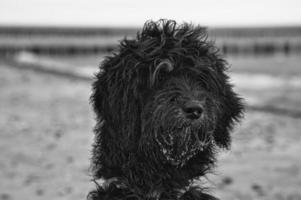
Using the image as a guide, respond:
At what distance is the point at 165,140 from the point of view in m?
3.44

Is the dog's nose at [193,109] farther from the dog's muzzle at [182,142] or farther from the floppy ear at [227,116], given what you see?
the floppy ear at [227,116]

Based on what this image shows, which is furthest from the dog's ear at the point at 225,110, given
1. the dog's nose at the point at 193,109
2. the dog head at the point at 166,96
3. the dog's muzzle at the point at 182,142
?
the dog's nose at the point at 193,109

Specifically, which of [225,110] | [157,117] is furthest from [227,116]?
[157,117]

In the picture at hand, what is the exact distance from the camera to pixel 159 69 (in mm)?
3494

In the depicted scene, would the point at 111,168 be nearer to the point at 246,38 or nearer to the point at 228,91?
the point at 228,91

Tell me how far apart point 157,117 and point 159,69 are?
14.8 inches

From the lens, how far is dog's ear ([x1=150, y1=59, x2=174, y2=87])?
3474 mm

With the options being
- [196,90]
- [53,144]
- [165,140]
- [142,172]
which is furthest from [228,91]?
[53,144]

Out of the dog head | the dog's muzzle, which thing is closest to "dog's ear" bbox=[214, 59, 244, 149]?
Answer: the dog head

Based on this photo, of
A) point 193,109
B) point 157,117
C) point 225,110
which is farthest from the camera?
point 225,110

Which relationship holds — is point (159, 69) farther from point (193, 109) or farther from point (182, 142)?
point (182, 142)

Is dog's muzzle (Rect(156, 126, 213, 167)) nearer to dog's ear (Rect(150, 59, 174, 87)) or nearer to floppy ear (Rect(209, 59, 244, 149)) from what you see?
floppy ear (Rect(209, 59, 244, 149))

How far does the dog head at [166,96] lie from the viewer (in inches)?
134

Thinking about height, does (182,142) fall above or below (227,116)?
below
